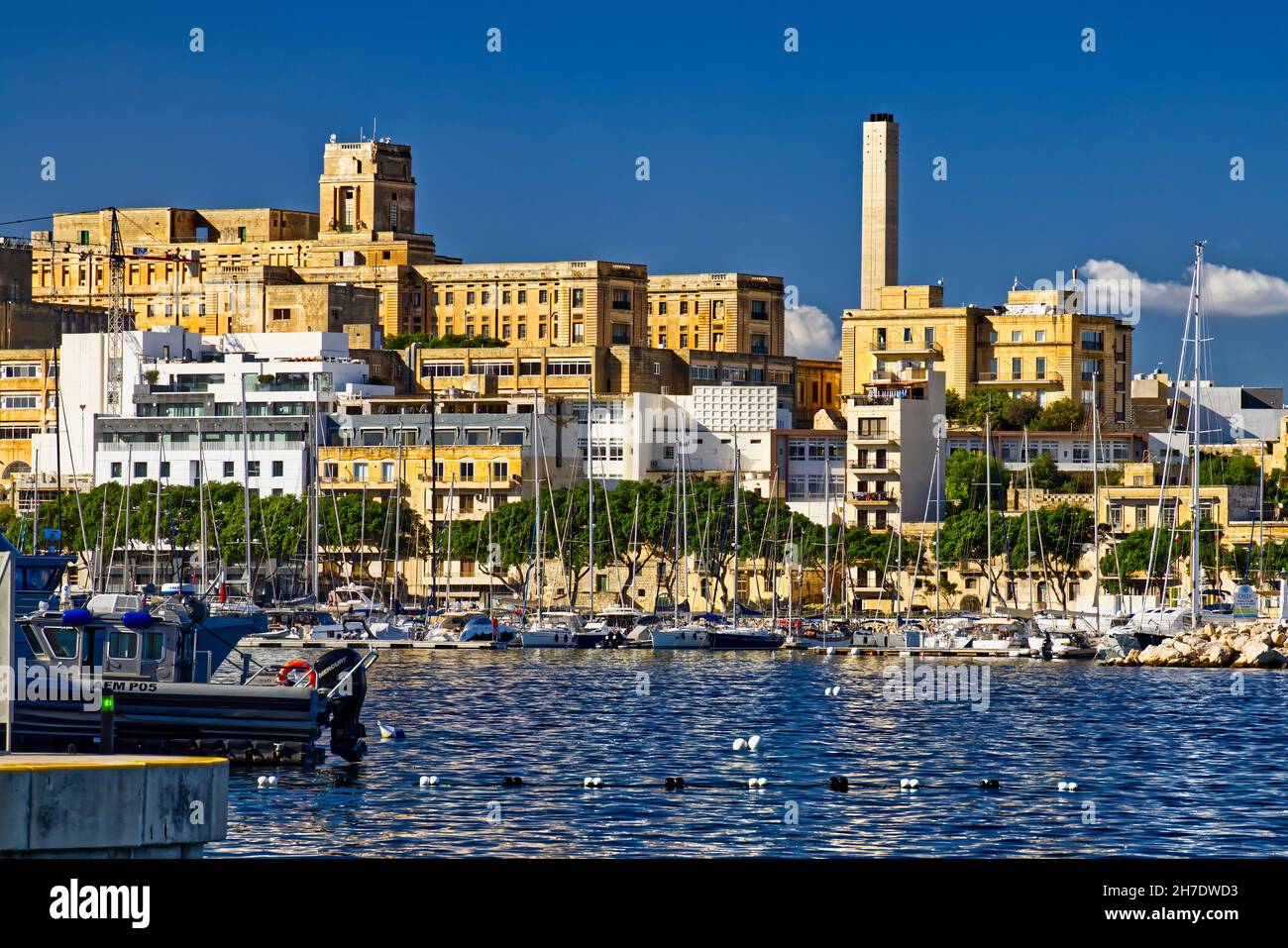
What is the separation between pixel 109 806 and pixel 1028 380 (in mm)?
155167

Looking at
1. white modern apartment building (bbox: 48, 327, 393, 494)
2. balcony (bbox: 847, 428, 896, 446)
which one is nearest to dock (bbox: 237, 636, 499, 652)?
white modern apartment building (bbox: 48, 327, 393, 494)

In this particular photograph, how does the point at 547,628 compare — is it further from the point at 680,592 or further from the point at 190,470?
the point at 190,470

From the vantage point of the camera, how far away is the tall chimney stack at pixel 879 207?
588 ft

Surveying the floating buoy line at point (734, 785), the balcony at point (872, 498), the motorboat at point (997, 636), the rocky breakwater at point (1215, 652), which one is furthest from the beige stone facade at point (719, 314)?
the floating buoy line at point (734, 785)

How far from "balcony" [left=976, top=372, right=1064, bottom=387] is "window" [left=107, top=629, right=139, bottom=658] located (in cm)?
13102

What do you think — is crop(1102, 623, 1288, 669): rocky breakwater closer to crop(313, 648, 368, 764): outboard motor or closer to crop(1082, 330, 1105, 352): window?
crop(313, 648, 368, 764): outboard motor

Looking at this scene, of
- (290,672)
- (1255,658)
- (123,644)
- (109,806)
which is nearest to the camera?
(109,806)

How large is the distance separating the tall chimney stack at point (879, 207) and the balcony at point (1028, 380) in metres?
11.2

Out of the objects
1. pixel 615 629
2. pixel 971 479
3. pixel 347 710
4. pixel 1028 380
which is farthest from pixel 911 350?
pixel 347 710

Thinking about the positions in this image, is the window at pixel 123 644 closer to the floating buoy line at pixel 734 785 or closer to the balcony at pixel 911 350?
the floating buoy line at pixel 734 785

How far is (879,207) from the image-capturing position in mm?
180375

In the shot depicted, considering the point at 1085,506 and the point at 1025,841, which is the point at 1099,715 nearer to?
the point at 1025,841
